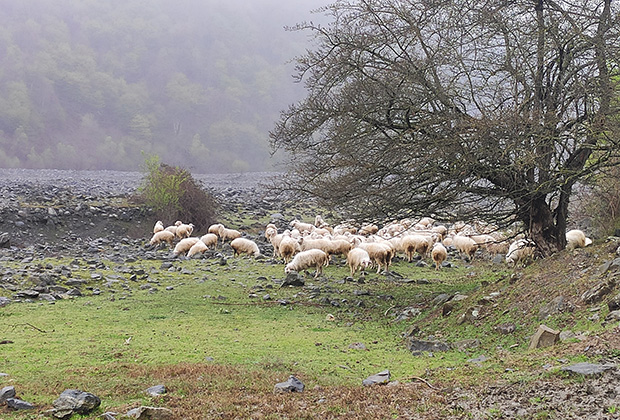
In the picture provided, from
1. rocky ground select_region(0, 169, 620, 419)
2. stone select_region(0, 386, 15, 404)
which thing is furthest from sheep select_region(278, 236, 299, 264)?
stone select_region(0, 386, 15, 404)

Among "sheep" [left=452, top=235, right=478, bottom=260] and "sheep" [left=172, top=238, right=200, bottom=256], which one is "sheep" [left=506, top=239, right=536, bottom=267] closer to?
"sheep" [left=452, top=235, right=478, bottom=260]

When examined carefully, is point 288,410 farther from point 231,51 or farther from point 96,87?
point 231,51

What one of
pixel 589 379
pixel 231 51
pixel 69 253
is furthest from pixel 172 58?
pixel 589 379

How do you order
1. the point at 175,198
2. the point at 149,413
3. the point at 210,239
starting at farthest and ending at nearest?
the point at 175,198, the point at 210,239, the point at 149,413

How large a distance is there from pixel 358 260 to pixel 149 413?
1198 cm

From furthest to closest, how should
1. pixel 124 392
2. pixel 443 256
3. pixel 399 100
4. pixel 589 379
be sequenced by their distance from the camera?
pixel 443 256 < pixel 399 100 < pixel 124 392 < pixel 589 379

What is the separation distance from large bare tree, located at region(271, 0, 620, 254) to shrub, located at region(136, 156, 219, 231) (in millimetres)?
16520

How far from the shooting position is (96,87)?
9700 centimetres

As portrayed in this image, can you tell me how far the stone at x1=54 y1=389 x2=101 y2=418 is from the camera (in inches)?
213

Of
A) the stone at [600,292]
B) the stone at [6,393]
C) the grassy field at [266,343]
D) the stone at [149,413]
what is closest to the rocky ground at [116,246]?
the grassy field at [266,343]

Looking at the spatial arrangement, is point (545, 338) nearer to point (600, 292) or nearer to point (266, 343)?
point (600, 292)

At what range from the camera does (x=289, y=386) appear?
6.30 metres

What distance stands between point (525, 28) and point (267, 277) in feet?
30.5

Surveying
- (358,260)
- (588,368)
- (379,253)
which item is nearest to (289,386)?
(588,368)
